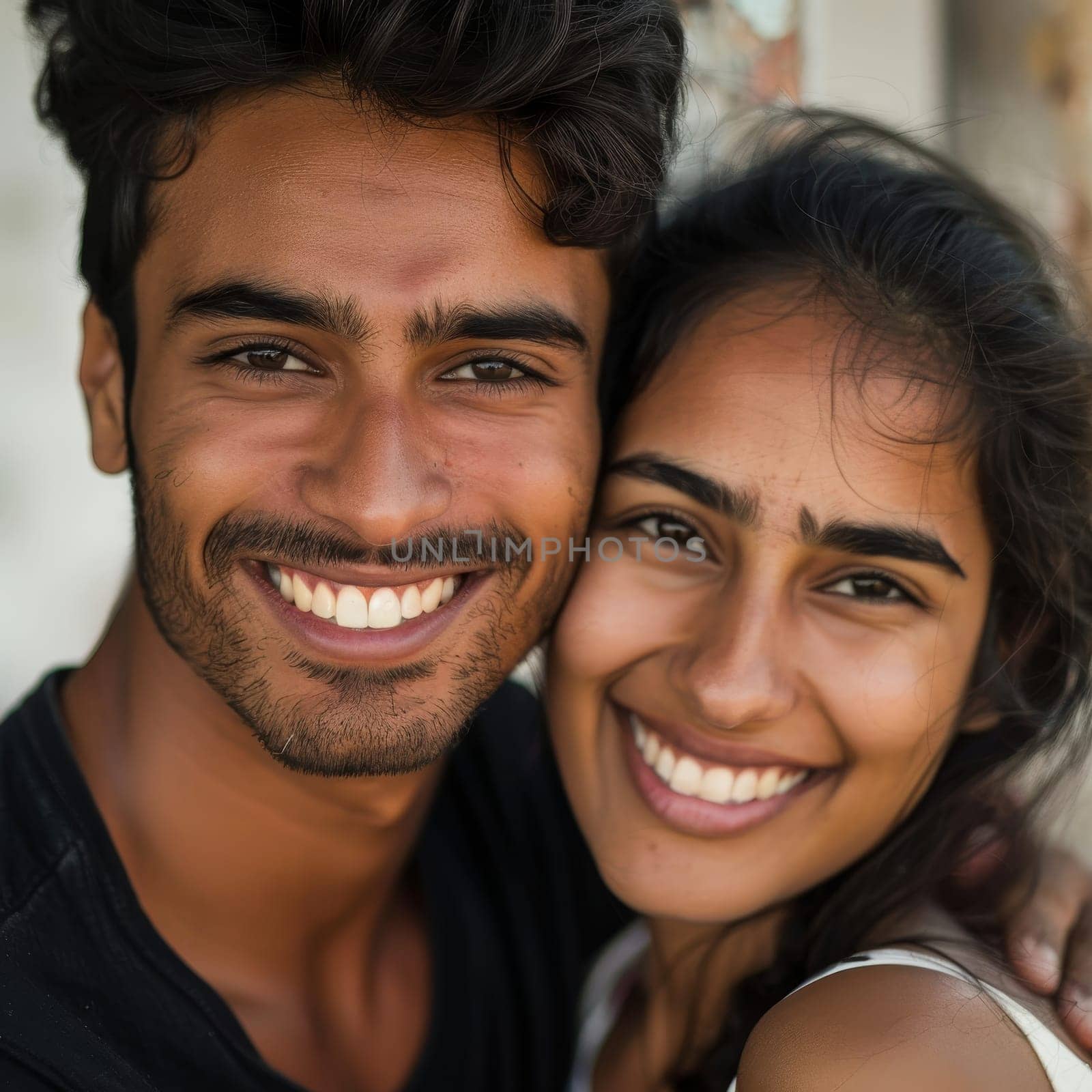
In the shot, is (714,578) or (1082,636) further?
(1082,636)

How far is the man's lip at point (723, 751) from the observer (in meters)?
1.85

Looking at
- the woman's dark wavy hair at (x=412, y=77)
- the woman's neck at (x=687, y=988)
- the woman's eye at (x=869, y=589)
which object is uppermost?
the woman's dark wavy hair at (x=412, y=77)

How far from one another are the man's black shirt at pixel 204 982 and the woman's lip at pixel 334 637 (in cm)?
43

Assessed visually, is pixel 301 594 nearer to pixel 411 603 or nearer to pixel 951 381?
pixel 411 603

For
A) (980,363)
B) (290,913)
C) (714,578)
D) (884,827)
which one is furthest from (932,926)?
(290,913)

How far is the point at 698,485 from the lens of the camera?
1.78 m

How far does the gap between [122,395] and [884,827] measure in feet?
4.86

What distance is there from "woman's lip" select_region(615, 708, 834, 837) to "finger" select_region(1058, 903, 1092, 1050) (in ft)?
1.55

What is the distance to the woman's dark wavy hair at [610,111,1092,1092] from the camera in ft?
6.03

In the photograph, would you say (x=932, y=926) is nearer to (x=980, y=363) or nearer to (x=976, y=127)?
(x=980, y=363)

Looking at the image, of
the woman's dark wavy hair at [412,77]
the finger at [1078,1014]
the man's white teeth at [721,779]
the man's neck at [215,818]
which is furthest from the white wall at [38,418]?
the finger at [1078,1014]

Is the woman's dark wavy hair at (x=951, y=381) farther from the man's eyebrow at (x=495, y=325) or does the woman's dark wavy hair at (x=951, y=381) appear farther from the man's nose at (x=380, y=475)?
the man's nose at (x=380, y=475)

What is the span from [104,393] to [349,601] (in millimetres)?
644

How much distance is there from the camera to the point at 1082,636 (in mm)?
1978
